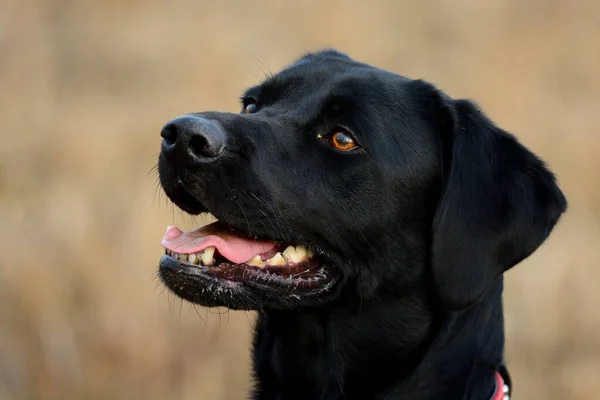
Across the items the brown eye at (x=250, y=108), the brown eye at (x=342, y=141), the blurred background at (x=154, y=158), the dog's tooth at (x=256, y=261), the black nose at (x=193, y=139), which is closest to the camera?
the black nose at (x=193, y=139)

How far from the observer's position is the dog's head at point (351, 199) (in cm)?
284

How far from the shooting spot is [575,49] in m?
10.1

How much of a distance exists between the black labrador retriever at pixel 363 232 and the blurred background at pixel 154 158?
1347mm

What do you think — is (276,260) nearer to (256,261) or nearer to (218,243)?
(256,261)

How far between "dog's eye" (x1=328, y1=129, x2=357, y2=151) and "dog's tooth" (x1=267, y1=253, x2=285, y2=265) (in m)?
0.43

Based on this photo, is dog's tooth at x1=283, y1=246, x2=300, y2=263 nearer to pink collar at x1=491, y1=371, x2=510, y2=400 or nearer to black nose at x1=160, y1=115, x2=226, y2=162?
black nose at x1=160, y1=115, x2=226, y2=162

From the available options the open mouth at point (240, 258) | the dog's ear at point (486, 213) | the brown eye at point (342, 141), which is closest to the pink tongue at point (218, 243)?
the open mouth at point (240, 258)

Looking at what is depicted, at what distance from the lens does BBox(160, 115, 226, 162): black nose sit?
2713 mm

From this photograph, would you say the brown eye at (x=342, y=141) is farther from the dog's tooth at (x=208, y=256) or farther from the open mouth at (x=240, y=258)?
the dog's tooth at (x=208, y=256)

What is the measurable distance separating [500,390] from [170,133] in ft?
4.56

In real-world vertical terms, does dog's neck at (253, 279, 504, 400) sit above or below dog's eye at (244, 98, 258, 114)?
below

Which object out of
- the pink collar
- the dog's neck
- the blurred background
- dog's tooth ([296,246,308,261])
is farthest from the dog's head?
the blurred background

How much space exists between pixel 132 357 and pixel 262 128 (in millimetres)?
2698

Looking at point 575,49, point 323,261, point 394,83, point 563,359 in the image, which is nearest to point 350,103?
point 394,83
